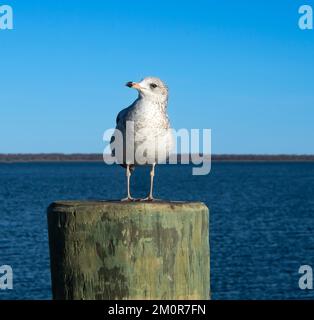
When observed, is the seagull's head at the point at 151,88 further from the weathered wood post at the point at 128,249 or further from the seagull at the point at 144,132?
the weathered wood post at the point at 128,249

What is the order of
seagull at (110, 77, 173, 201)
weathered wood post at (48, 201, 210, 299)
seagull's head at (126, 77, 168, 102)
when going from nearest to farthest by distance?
weathered wood post at (48, 201, 210, 299)
seagull at (110, 77, 173, 201)
seagull's head at (126, 77, 168, 102)

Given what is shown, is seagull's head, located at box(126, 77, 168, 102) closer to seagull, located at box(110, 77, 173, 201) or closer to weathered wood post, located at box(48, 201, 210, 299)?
seagull, located at box(110, 77, 173, 201)

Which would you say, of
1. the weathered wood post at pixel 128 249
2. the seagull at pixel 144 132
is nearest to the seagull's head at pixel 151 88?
the seagull at pixel 144 132

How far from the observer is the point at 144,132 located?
6039 millimetres

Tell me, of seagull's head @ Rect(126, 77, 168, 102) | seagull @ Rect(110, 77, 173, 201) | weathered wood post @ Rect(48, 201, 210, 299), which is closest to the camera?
weathered wood post @ Rect(48, 201, 210, 299)

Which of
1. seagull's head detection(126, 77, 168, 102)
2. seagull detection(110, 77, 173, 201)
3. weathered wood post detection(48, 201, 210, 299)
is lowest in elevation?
weathered wood post detection(48, 201, 210, 299)

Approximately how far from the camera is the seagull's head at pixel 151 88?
6.31 meters

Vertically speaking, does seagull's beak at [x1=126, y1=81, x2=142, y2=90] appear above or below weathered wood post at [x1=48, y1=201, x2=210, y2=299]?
above

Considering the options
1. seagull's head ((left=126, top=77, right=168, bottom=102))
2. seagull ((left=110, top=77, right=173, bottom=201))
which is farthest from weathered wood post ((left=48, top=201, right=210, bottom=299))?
seagull's head ((left=126, top=77, right=168, bottom=102))

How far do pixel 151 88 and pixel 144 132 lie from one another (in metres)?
0.54

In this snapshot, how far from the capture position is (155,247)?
14.9 ft

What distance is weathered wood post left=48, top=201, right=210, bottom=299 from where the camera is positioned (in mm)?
4520
